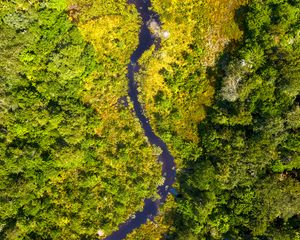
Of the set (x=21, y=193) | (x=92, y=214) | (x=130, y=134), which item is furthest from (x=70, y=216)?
(x=130, y=134)

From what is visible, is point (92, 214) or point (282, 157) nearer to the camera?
point (282, 157)

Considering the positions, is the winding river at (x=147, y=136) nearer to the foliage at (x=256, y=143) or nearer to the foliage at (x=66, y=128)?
the foliage at (x=66, y=128)

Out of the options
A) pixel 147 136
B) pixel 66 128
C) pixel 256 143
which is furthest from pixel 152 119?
pixel 256 143

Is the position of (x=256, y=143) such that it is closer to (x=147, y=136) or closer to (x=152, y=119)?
(x=152, y=119)

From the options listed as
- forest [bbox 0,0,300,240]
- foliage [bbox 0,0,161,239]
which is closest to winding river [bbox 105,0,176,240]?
forest [bbox 0,0,300,240]

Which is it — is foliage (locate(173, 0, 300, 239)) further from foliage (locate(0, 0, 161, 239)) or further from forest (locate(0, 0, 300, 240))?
foliage (locate(0, 0, 161, 239))

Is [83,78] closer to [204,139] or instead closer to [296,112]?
[204,139]
